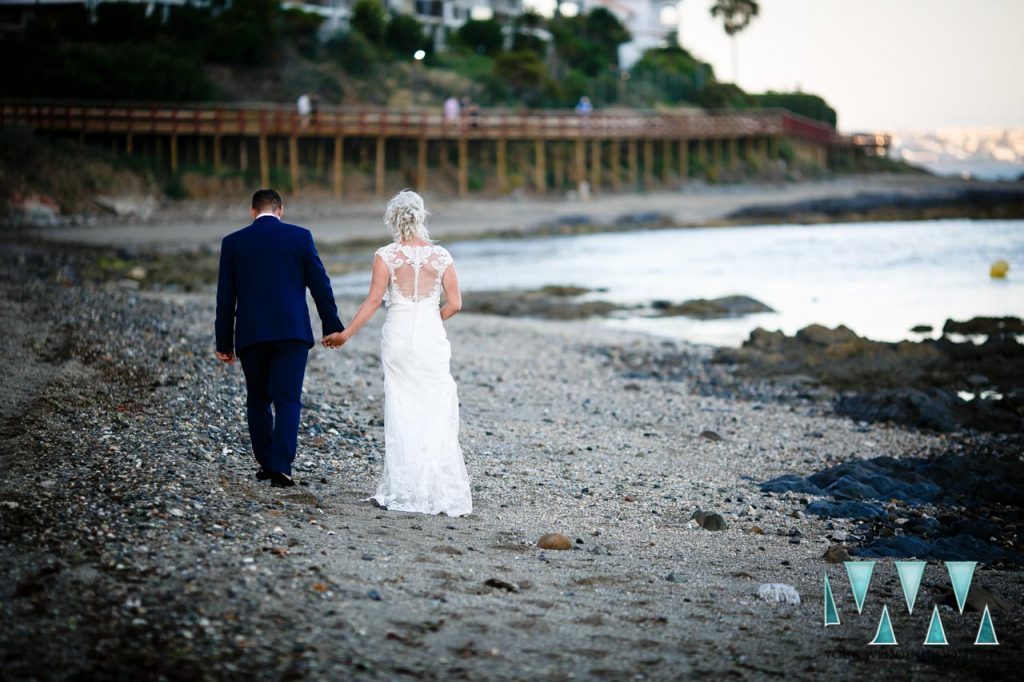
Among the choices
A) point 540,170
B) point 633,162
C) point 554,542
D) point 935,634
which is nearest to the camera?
point 935,634

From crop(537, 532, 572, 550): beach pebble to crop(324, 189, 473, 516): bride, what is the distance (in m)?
0.68

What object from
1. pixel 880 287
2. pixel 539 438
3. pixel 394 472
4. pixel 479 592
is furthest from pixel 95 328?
pixel 880 287

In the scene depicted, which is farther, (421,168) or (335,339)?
(421,168)

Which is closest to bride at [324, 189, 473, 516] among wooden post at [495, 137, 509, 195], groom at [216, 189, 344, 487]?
groom at [216, 189, 344, 487]

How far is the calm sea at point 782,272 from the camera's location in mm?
21719

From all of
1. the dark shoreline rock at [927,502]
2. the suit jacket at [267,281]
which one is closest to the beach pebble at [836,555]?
the dark shoreline rock at [927,502]

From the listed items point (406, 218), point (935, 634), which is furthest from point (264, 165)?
point (935, 634)

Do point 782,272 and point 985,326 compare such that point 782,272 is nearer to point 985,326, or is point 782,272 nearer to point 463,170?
point 985,326

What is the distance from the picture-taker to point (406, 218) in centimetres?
655

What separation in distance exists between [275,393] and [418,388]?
0.84 metres

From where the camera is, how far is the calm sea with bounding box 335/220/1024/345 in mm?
21719

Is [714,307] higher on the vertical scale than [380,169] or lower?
lower

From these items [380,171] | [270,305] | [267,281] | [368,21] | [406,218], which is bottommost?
[270,305]

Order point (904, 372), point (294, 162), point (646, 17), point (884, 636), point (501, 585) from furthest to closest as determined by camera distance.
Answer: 1. point (646, 17)
2. point (294, 162)
3. point (904, 372)
4. point (501, 585)
5. point (884, 636)
